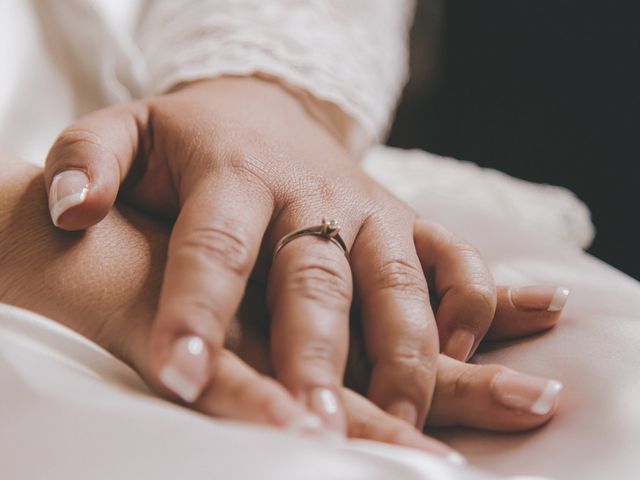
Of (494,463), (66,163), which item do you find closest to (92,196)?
(66,163)

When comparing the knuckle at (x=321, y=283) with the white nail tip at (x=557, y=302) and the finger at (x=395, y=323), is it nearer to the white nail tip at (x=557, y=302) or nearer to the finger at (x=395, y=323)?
the finger at (x=395, y=323)

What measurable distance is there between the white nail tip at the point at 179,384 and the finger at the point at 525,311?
0.26 m

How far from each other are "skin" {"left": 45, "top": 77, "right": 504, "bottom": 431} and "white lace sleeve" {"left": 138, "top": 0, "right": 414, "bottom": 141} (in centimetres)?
10

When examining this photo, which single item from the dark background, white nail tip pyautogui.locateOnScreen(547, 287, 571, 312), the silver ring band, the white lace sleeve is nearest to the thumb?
the silver ring band

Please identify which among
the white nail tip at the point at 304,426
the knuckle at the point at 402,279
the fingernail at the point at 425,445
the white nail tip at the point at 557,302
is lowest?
the white nail tip at the point at 557,302

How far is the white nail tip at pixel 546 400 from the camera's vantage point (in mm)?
422

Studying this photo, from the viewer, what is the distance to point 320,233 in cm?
47

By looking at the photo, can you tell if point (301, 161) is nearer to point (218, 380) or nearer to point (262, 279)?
point (262, 279)

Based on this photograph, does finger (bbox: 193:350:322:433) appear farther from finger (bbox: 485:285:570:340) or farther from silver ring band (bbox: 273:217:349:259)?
finger (bbox: 485:285:570:340)

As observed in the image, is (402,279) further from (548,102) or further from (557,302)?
(548,102)

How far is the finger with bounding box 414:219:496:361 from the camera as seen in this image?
0.49m

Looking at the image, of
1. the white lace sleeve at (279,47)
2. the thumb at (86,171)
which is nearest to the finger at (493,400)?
the thumb at (86,171)

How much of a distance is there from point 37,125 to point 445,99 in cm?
115

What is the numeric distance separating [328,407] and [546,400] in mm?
149
